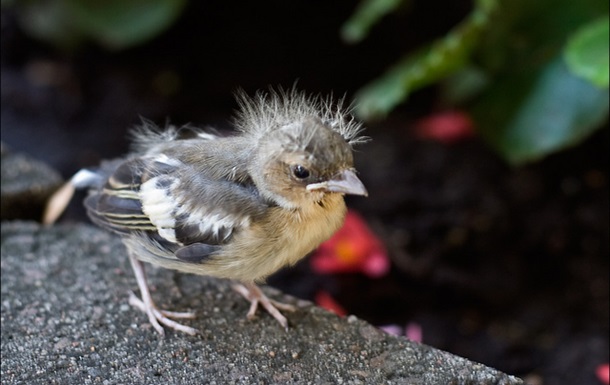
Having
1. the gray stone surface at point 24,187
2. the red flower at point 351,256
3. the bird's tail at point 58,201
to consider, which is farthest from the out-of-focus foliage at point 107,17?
the red flower at point 351,256

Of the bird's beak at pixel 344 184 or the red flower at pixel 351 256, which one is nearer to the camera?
the bird's beak at pixel 344 184

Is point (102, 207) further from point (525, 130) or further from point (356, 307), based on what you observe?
point (525, 130)

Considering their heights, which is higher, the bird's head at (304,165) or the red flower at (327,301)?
the red flower at (327,301)

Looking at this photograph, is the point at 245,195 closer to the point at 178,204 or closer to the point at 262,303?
the point at 178,204

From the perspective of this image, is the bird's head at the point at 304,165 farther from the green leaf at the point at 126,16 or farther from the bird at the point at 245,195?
the green leaf at the point at 126,16

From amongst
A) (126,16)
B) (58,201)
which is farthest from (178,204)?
(126,16)

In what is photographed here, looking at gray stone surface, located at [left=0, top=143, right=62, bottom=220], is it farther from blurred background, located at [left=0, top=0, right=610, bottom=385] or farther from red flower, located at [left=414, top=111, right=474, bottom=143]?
red flower, located at [left=414, top=111, right=474, bottom=143]
